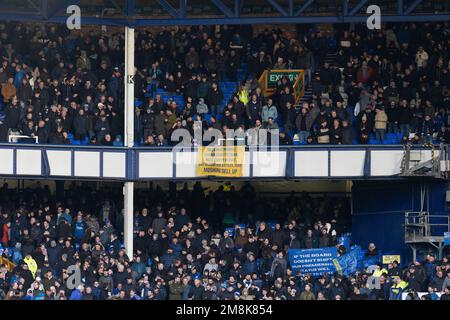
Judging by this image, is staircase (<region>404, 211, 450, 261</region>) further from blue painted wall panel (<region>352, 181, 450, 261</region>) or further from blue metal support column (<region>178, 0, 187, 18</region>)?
blue metal support column (<region>178, 0, 187, 18</region>)

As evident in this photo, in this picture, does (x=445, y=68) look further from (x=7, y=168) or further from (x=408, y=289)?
(x=7, y=168)

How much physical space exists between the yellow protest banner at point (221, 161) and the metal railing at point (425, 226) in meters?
4.53

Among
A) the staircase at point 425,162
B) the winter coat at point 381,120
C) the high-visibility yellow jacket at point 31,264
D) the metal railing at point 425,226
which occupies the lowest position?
the high-visibility yellow jacket at point 31,264

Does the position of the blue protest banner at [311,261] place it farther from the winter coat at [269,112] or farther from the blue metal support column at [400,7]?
the blue metal support column at [400,7]

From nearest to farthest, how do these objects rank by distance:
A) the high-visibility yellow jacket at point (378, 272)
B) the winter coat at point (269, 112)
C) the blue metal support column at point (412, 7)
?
1. the high-visibility yellow jacket at point (378, 272)
2. the blue metal support column at point (412, 7)
3. the winter coat at point (269, 112)

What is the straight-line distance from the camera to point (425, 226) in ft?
152

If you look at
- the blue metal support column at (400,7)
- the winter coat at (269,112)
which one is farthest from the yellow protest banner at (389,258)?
the blue metal support column at (400,7)

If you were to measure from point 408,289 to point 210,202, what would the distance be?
719 cm

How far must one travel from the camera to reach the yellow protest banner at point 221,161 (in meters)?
47.0

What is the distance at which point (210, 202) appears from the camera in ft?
158

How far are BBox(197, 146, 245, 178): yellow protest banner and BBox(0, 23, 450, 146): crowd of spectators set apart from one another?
573 millimetres

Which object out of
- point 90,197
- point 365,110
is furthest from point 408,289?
point 90,197

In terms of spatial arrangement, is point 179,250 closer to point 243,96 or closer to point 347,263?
point 347,263

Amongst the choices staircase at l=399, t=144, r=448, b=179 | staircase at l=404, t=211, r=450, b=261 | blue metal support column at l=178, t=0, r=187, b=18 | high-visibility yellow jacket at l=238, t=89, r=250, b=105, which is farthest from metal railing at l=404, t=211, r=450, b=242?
blue metal support column at l=178, t=0, r=187, b=18
